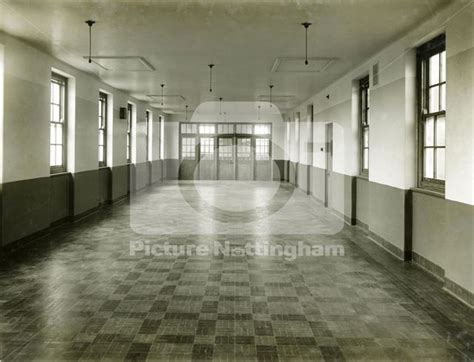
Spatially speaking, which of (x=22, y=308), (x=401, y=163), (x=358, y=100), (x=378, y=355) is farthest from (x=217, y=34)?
(x=378, y=355)

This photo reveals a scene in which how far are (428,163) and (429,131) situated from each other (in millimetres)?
397

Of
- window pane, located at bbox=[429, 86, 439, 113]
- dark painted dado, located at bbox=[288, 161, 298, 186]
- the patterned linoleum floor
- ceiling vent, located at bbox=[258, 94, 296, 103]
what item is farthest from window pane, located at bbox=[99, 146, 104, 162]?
window pane, located at bbox=[429, 86, 439, 113]

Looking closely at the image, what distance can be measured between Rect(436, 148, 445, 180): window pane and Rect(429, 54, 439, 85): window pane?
2.73 feet

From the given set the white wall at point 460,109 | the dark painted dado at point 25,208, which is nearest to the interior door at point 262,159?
the dark painted dado at point 25,208

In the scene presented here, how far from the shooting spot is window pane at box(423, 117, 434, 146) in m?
5.46

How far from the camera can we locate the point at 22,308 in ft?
12.8

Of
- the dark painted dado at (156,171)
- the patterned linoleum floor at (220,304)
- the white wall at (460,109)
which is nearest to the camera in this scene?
the patterned linoleum floor at (220,304)

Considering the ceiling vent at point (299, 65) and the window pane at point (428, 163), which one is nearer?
the window pane at point (428, 163)

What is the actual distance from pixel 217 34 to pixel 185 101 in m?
8.30

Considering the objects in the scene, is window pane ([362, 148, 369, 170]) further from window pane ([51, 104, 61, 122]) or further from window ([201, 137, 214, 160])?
window ([201, 137, 214, 160])

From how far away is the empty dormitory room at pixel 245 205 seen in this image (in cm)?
350

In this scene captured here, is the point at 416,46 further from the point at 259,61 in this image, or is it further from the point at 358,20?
the point at 259,61

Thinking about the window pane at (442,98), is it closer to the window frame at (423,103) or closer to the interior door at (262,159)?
the window frame at (423,103)

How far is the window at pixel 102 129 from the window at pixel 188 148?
8.07 metres
